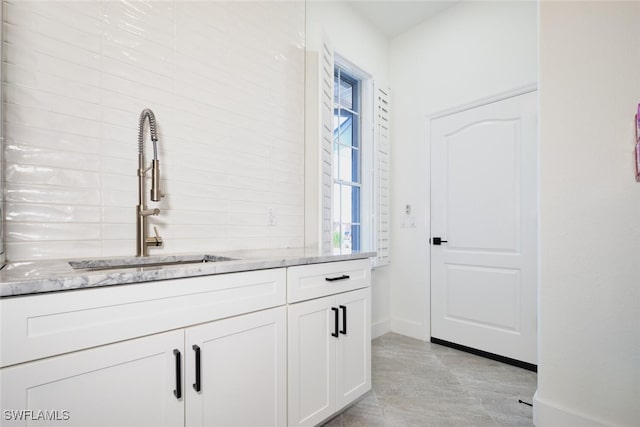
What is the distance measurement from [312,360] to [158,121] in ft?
4.51

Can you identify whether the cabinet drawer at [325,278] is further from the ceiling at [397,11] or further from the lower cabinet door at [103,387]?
the ceiling at [397,11]

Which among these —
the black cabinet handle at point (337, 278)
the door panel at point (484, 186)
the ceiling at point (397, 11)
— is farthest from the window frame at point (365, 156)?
the black cabinet handle at point (337, 278)

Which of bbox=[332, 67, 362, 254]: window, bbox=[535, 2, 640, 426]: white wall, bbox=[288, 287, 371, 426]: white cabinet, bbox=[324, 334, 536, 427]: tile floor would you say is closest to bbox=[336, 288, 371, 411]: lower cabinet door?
bbox=[288, 287, 371, 426]: white cabinet

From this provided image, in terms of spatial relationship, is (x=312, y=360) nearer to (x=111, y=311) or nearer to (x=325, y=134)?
(x=111, y=311)

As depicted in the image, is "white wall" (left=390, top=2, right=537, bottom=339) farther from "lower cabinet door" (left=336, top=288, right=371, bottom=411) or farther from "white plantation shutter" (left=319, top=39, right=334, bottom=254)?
"lower cabinet door" (left=336, top=288, right=371, bottom=411)

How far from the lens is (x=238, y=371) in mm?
1155

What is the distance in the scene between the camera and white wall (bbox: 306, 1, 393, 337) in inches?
90.0

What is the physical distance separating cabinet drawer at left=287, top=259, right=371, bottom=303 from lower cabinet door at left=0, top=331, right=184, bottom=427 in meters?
0.51

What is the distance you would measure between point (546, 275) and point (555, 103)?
2.98 feet

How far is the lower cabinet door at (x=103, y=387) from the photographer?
74 centimetres

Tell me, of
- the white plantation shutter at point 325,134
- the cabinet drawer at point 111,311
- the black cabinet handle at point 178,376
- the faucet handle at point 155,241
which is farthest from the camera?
the white plantation shutter at point 325,134

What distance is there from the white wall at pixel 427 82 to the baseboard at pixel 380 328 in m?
0.07

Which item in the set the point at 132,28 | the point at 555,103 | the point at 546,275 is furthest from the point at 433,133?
the point at 132,28

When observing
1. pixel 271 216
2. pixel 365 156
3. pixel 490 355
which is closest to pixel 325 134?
pixel 271 216
